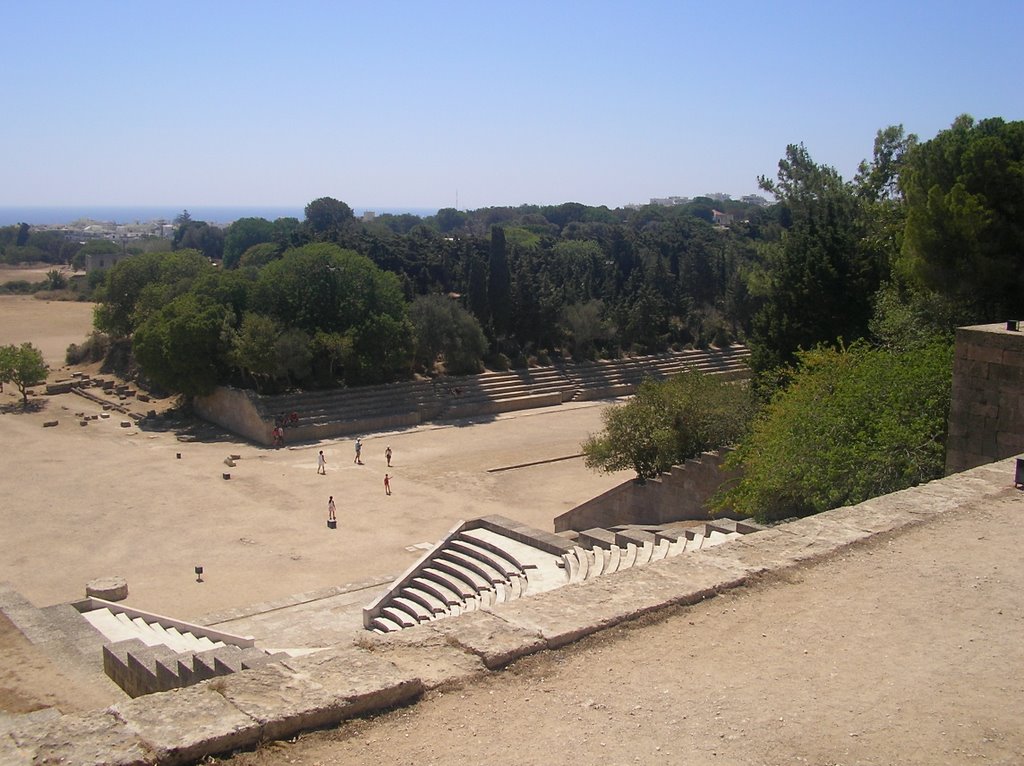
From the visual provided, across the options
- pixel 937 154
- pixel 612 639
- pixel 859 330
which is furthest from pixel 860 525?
pixel 859 330

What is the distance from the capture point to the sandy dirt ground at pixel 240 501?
1891 centimetres

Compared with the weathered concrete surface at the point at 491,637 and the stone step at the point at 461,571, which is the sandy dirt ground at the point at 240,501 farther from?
the weathered concrete surface at the point at 491,637

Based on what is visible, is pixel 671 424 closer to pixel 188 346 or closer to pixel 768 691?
pixel 768 691

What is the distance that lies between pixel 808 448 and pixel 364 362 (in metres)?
24.0

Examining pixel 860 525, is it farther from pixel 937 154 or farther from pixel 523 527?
pixel 937 154

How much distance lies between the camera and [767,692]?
5.38 meters

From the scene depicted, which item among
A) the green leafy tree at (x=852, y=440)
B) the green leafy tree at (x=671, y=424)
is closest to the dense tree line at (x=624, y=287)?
the green leafy tree at (x=671, y=424)

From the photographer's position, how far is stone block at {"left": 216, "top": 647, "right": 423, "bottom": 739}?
4906 millimetres

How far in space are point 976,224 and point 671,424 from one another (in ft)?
22.3

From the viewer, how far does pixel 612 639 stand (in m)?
6.07

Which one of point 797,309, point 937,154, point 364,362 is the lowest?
point 364,362

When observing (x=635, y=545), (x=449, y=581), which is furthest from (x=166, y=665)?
(x=635, y=545)

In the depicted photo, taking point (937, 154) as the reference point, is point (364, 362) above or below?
below

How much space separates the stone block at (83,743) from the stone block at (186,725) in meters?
0.05
